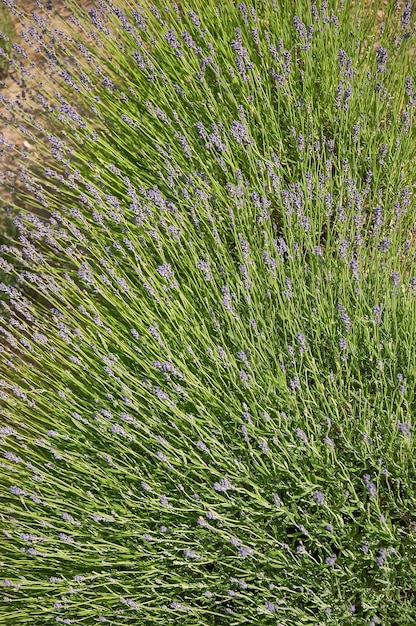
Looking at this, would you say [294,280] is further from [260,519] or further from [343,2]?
[343,2]

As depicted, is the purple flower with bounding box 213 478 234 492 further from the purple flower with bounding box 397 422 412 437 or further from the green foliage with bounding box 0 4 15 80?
the green foliage with bounding box 0 4 15 80

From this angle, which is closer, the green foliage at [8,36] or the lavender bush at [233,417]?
the lavender bush at [233,417]

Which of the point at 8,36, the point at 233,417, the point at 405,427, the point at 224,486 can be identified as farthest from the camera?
the point at 8,36

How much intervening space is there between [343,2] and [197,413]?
223cm

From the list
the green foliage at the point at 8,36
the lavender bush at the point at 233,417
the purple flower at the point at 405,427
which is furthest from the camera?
the green foliage at the point at 8,36

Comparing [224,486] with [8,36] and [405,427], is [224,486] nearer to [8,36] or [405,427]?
[405,427]

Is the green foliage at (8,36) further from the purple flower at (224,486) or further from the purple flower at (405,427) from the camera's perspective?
the purple flower at (405,427)

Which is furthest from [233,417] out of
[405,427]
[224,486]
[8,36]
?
[8,36]

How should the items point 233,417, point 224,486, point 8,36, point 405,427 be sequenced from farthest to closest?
point 8,36
point 233,417
point 224,486
point 405,427

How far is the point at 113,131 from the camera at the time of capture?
9.37ft

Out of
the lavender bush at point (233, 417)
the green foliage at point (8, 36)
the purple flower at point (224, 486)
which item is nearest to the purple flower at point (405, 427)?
the lavender bush at point (233, 417)

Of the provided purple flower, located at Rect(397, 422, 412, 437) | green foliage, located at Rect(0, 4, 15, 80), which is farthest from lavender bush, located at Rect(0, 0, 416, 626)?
green foliage, located at Rect(0, 4, 15, 80)

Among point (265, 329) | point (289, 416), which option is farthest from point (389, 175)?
point (289, 416)

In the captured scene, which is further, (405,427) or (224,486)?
(224,486)
